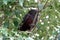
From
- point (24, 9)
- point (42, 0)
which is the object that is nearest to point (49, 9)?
point (42, 0)

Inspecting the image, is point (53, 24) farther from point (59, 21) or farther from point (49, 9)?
point (49, 9)

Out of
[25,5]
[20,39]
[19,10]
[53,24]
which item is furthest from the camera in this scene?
[53,24]

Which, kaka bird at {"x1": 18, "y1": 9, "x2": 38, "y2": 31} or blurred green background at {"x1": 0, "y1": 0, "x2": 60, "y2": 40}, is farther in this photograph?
kaka bird at {"x1": 18, "y1": 9, "x2": 38, "y2": 31}

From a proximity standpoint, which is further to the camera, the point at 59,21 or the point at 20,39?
the point at 59,21

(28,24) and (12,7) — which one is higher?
(12,7)

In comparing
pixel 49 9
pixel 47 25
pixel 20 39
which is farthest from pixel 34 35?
pixel 20 39

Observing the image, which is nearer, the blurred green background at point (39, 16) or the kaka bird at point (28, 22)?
the blurred green background at point (39, 16)

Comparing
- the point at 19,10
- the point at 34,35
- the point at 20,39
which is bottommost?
the point at 20,39

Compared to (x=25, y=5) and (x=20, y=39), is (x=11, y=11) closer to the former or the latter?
(x=25, y=5)

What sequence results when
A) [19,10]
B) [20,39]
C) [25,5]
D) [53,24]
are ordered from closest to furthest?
[20,39], [19,10], [25,5], [53,24]
